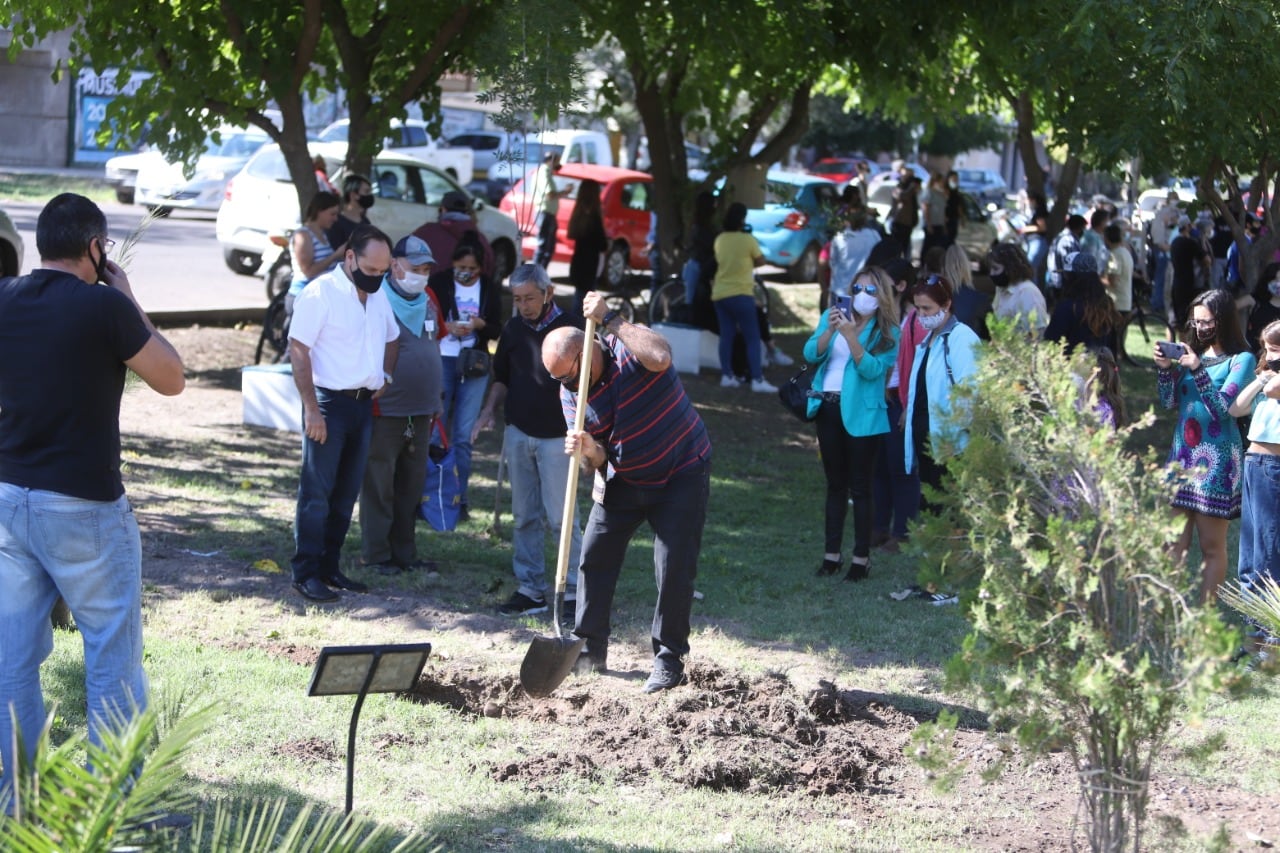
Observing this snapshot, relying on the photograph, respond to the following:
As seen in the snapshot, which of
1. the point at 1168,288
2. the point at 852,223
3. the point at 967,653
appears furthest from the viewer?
the point at 1168,288

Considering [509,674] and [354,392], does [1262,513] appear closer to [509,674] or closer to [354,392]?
[509,674]

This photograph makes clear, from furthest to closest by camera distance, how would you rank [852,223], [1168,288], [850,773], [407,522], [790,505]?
[1168,288]
[852,223]
[790,505]
[407,522]
[850,773]

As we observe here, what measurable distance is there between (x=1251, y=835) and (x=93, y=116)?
122ft

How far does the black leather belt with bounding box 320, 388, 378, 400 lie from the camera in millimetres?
7598

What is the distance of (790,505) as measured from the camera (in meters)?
10.8

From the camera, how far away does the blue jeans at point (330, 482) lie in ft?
25.1

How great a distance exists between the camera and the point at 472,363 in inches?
356

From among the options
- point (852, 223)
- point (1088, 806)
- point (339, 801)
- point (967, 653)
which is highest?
point (852, 223)

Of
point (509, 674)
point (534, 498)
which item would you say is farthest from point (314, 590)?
point (509, 674)

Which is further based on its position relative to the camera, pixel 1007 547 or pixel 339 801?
pixel 339 801

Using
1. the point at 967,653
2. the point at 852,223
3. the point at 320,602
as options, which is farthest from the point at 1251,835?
the point at 852,223

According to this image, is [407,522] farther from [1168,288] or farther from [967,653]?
[1168,288]

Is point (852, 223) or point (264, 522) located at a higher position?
point (852, 223)

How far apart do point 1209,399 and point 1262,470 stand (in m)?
0.47
